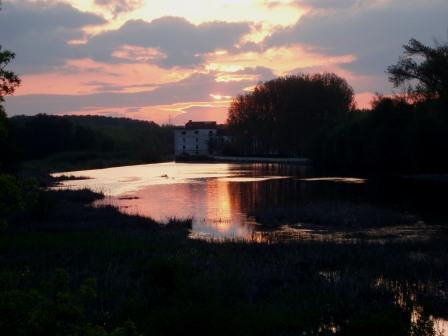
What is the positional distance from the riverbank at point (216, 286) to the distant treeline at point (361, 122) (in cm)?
4591

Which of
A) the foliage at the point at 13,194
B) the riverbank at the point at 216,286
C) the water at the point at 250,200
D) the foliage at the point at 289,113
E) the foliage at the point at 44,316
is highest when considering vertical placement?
the foliage at the point at 289,113

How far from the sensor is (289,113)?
410ft

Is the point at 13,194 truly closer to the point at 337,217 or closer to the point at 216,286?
the point at 216,286

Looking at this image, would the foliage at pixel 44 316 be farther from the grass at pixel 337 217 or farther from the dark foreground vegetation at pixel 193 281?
the grass at pixel 337 217

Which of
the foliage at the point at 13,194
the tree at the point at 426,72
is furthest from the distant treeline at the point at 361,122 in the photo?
the foliage at the point at 13,194

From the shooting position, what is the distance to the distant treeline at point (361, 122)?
6712 centimetres

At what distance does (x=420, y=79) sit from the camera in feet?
221

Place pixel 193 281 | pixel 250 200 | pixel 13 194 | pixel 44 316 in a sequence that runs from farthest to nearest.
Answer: pixel 250 200, pixel 193 281, pixel 13 194, pixel 44 316

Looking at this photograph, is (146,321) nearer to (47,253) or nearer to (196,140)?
(47,253)

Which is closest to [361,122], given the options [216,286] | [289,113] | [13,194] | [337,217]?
[289,113]

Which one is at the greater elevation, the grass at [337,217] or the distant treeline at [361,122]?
the distant treeline at [361,122]

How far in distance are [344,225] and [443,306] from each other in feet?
53.5

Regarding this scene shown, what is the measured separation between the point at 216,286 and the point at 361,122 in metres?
74.5

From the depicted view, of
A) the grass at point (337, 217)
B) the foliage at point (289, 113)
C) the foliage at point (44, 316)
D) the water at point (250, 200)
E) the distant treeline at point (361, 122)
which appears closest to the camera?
the foliage at point (44, 316)
